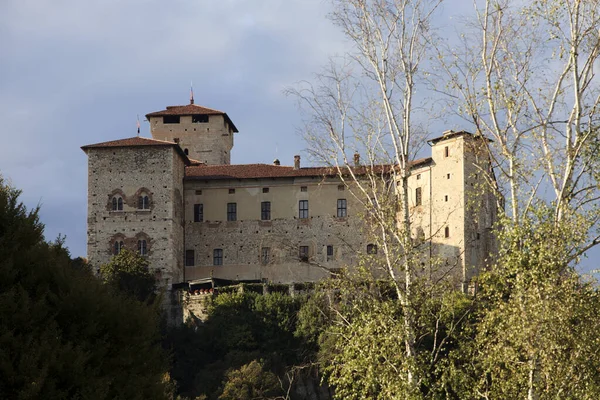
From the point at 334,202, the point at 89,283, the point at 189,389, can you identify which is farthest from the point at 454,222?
the point at 89,283

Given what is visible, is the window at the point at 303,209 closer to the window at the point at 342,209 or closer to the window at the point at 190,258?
the window at the point at 342,209

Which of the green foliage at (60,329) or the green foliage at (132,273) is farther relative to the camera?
the green foliage at (132,273)

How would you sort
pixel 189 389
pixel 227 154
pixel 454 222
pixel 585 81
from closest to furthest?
1. pixel 585 81
2. pixel 189 389
3. pixel 454 222
4. pixel 227 154

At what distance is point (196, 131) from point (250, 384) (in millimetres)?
27692

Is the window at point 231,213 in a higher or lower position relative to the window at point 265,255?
higher

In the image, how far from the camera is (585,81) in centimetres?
1769

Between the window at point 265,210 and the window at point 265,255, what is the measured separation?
5.84 ft

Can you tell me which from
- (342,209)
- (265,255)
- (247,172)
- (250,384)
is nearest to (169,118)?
(247,172)

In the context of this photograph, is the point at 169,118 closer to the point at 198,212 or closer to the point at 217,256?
the point at 198,212

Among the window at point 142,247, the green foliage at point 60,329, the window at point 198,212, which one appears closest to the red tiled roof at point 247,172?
the window at point 198,212

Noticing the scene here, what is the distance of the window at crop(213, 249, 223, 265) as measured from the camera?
53.3m

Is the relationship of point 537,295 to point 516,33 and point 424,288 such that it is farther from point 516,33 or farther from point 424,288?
point 516,33

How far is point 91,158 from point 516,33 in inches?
1479

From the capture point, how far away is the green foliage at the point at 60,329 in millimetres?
13664
